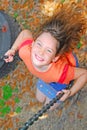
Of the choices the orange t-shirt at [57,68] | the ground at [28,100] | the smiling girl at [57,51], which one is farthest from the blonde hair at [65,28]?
the ground at [28,100]

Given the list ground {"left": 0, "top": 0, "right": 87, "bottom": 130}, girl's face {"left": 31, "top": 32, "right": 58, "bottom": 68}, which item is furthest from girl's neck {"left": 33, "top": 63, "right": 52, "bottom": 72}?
ground {"left": 0, "top": 0, "right": 87, "bottom": 130}

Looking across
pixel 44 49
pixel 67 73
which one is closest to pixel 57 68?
pixel 67 73

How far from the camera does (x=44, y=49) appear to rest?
5.26 feet

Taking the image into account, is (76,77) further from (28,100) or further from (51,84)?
(28,100)

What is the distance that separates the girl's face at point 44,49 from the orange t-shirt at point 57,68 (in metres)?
0.13

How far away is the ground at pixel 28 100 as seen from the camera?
2242 millimetres

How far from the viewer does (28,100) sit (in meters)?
2.29

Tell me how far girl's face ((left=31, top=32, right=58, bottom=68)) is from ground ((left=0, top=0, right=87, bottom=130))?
652mm

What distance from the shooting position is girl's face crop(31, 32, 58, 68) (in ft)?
5.26

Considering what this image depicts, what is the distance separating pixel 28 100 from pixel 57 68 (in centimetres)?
57

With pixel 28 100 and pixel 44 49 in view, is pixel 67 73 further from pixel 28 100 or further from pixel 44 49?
pixel 28 100

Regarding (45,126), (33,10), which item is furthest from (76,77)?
(33,10)

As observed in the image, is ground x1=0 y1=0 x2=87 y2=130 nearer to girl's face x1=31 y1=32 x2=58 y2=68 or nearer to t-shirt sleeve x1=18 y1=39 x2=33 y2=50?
t-shirt sleeve x1=18 y1=39 x2=33 y2=50

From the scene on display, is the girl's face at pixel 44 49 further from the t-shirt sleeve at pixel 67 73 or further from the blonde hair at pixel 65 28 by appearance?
the t-shirt sleeve at pixel 67 73
